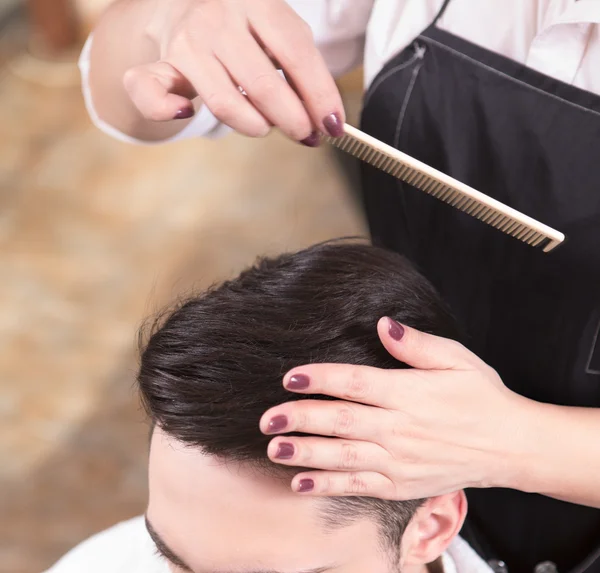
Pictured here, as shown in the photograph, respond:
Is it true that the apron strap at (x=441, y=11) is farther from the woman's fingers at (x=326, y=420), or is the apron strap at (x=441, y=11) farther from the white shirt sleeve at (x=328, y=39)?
the woman's fingers at (x=326, y=420)

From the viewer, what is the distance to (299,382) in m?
0.84

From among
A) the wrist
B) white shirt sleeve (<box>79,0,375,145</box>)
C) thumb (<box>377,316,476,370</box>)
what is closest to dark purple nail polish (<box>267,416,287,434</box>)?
thumb (<box>377,316,476,370</box>)

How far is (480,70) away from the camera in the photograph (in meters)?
1.20

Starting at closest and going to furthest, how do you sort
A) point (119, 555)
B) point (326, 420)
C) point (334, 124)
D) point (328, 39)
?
point (326, 420)
point (334, 124)
point (328, 39)
point (119, 555)

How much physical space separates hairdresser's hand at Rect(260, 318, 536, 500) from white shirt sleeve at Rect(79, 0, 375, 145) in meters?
0.68

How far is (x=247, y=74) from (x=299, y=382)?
0.43 m

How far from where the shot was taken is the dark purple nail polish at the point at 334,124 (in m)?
0.96

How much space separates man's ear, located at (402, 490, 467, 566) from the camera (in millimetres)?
1145

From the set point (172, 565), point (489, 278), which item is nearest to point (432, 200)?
point (489, 278)

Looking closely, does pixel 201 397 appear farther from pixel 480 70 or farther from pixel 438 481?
pixel 480 70

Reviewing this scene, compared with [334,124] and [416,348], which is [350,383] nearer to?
[416,348]

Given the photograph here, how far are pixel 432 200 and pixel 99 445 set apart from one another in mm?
1739

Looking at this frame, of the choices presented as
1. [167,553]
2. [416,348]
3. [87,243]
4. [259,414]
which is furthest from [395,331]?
[87,243]

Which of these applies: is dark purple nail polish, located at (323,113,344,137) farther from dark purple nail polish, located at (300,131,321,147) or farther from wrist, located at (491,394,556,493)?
wrist, located at (491,394,556,493)
